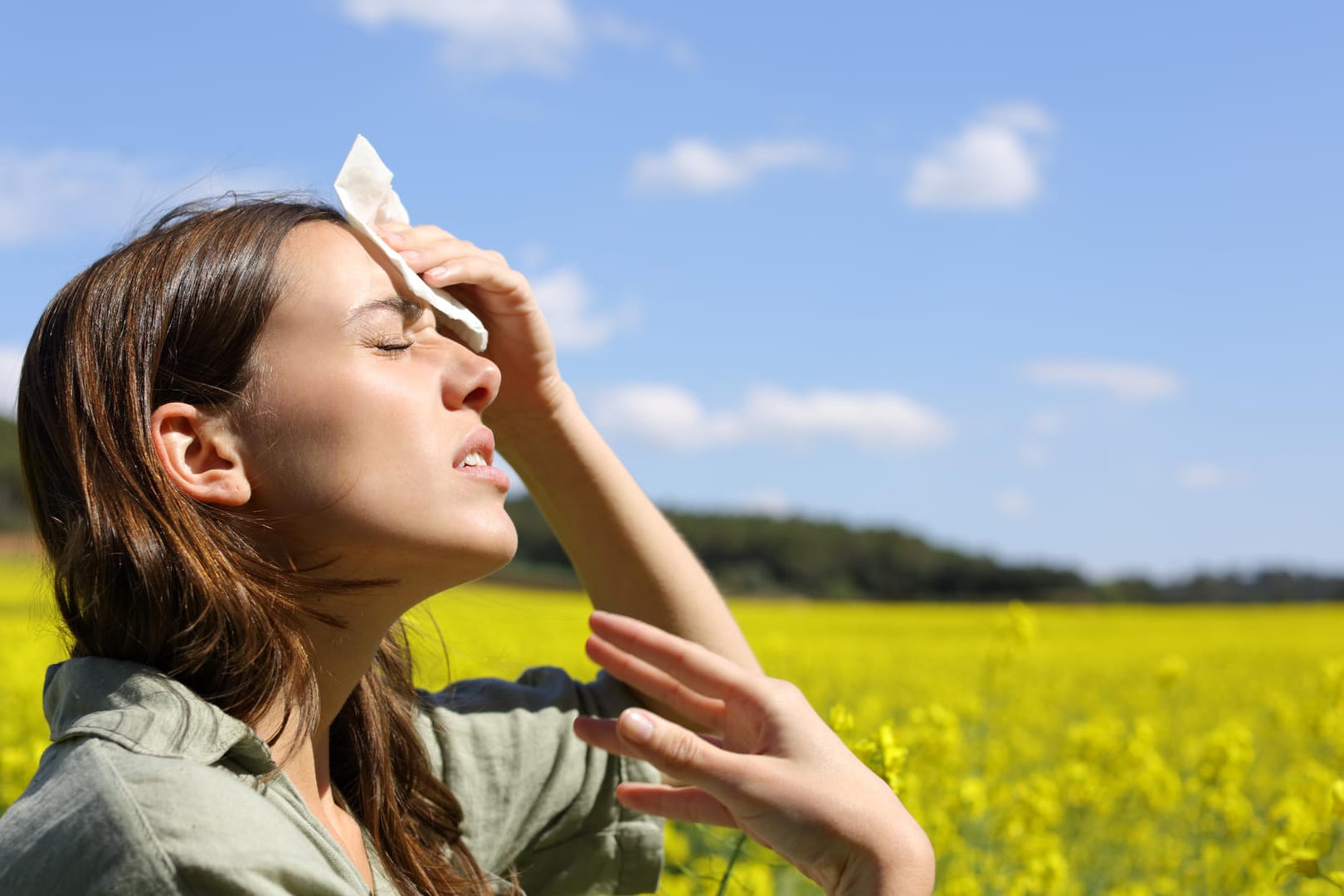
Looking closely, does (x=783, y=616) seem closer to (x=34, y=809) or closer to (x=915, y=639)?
(x=915, y=639)

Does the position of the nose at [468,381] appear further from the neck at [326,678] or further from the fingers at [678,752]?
the fingers at [678,752]

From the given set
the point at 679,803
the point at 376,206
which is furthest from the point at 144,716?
the point at 376,206

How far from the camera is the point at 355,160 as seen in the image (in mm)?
1355

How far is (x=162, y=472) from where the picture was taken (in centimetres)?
115

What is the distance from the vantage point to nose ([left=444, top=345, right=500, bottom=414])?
1280 mm

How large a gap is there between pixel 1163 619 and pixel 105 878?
907 inches

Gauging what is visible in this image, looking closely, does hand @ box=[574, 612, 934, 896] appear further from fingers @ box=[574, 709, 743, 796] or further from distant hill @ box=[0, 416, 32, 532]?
distant hill @ box=[0, 416, 32, 532]

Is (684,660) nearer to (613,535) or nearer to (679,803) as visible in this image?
(679,803)

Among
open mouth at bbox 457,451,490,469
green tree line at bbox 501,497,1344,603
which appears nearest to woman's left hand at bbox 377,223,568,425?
open mouth at bbox 457,451,490,469

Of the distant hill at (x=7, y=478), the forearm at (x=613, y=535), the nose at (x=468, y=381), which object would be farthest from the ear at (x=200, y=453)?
the distant hill at (x=7, y=478)

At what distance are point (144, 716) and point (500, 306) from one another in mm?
688

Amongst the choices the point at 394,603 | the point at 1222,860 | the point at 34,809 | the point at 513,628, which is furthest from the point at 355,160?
the point at 513,628

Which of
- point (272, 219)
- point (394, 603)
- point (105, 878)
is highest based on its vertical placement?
point (272, 219)

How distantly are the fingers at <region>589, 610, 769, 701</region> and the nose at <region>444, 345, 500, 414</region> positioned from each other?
30 cm
